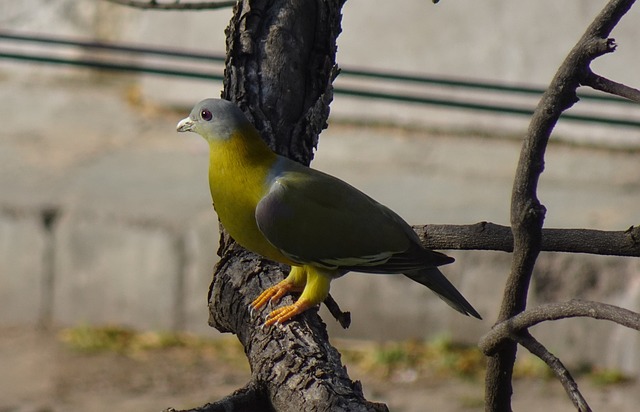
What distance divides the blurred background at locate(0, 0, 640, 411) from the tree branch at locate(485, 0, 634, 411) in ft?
7.66

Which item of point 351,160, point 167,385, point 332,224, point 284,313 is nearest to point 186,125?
point 332,224

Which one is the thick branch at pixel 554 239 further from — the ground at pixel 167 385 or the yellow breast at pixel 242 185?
the ground at pixel 167 385

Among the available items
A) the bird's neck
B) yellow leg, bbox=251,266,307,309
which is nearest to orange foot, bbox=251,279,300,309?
yellow leg, bbox=251,266,307,309

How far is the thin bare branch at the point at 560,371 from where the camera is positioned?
4.33 feet

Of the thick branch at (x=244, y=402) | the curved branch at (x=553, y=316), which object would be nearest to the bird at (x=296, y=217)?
the thick branch at (x=244, y=402)

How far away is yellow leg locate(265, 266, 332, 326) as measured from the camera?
1.74 metres

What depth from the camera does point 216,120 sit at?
1961 mm

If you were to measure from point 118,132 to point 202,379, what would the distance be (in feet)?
6.05

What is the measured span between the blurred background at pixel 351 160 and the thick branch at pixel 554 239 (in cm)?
206

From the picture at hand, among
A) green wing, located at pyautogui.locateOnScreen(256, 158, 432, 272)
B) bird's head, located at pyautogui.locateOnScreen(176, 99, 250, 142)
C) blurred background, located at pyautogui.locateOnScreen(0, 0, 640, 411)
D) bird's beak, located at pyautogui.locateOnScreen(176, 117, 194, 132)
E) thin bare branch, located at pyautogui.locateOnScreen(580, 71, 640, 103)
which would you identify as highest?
thin bare branch, located at pyautogui.locateOnScreen(580, 71, 640, 103)

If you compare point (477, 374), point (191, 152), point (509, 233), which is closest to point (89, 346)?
point (191, 152)

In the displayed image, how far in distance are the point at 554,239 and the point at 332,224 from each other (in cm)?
48

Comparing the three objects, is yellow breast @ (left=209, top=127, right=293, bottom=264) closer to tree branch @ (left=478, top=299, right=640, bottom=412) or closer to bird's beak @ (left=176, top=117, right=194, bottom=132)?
bird's beak @ (left=176, top=117, right=194, bottom=132)

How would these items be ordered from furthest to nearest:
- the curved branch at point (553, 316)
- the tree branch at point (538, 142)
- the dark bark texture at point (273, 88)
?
the dark bark texture at point (273, 88) < the tree branch at point (538, 142) < the curved branch at point (553, 316)
